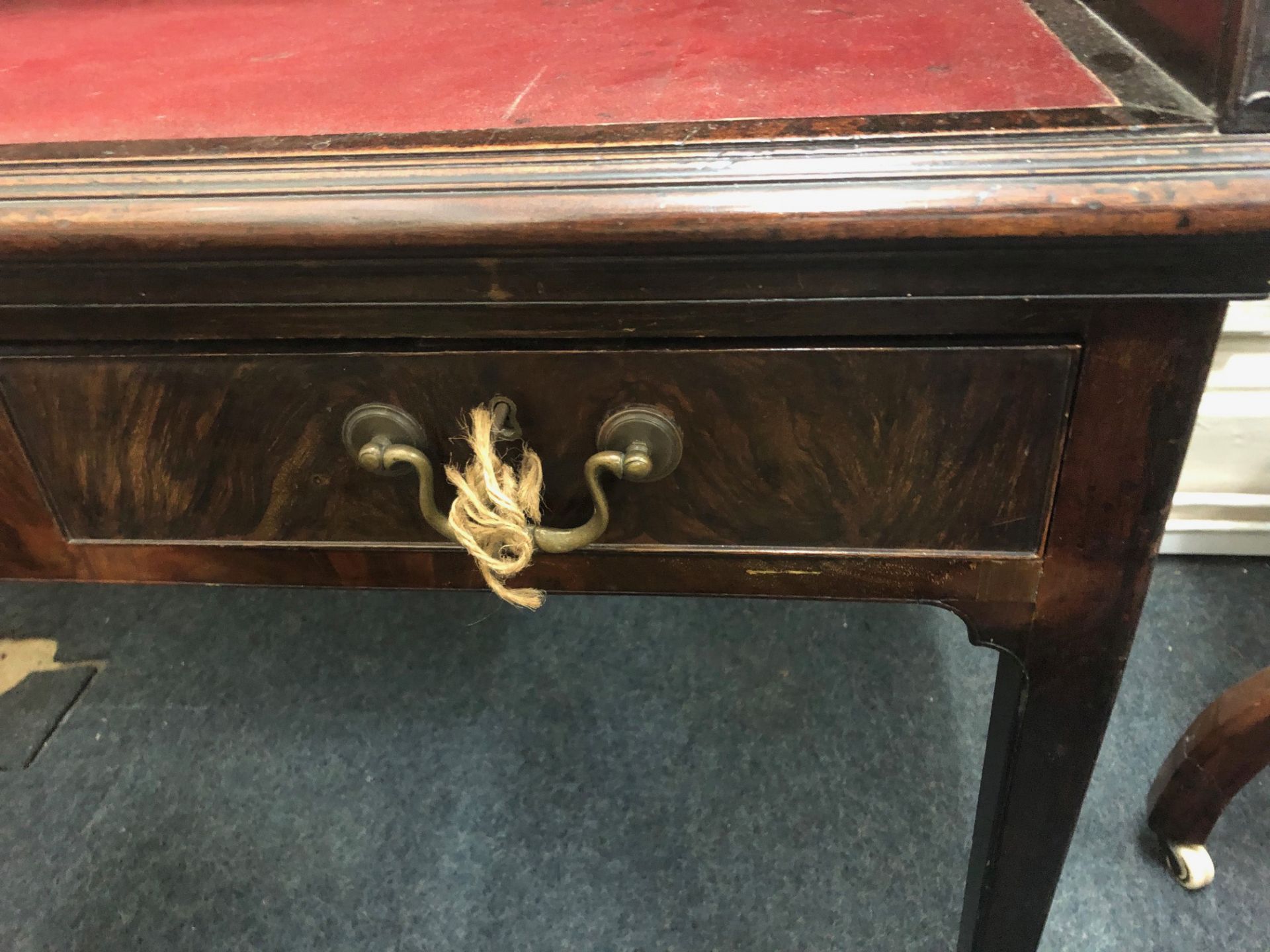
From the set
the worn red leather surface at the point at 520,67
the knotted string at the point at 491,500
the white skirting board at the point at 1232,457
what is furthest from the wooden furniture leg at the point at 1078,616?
the white skirting board at the point at 1232,457

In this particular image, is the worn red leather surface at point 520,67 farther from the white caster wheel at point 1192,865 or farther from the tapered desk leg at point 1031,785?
the white caster wheel at point 1192,865

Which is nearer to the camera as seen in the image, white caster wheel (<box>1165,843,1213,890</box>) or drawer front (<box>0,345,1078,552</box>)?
drawer front (<box>0,345,1078,552</box>)

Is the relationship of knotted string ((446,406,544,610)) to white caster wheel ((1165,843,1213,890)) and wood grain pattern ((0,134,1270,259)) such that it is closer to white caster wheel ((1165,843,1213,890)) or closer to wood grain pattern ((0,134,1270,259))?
wood grain pattern ((0,134,1270,259))

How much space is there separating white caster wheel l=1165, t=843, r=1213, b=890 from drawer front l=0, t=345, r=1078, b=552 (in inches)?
20.9

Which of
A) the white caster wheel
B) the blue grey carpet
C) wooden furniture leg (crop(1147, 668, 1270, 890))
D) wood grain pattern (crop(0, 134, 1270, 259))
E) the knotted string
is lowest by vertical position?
the blue grey carpet

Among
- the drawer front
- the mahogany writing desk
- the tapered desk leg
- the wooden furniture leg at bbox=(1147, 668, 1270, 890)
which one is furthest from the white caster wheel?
the drawer front

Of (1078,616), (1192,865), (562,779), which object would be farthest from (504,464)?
(1192,865)

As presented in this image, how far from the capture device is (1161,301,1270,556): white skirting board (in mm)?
946

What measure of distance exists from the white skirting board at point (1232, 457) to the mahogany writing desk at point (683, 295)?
0.63 metres

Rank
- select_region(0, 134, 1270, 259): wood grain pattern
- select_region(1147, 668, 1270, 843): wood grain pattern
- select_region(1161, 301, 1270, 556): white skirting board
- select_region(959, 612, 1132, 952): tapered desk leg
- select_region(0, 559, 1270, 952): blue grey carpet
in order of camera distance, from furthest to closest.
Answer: select_region(1161, 301, 1270, 556): white skirting board, select_region(0, 559, 1270, 952): blue grey carpet, select_region(1147, 668, 1270, 843): wood grain pattern, select_region(959, 612, 1132, 952): tapered desk leg, select_region(0, 134, 1270, 259): wood grain pattern

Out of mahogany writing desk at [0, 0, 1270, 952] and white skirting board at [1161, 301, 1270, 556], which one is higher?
mahogany writing desk at [0, 0, 1270, 952]

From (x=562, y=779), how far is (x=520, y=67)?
67 centimetres

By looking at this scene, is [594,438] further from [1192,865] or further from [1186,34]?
[1192,865]

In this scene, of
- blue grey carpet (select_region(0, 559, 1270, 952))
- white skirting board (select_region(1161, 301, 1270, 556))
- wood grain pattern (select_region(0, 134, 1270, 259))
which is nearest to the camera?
wood grain pattern (select_region(0, 134, 1270, 259))
